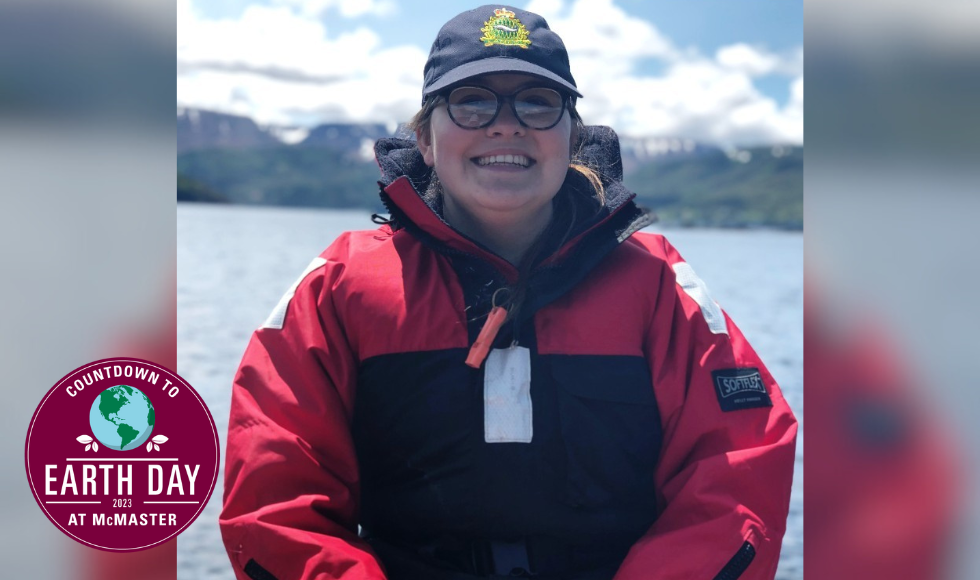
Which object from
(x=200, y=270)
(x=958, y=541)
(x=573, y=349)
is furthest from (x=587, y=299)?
(x=200, y=270)

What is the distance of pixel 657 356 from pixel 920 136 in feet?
2.28

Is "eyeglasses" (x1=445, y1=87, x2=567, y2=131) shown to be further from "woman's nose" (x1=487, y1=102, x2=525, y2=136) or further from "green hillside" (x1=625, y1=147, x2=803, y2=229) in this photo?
"green hillside" (x1=625, y1=147, x2=803, y2=229)

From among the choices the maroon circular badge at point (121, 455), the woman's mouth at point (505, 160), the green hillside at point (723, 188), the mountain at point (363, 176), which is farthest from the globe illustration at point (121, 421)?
the mountain at point (363, 176)

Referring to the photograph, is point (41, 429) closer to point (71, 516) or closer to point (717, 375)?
point (71, 516)

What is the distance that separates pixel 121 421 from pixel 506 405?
1084mm

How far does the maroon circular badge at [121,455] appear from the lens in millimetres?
2223

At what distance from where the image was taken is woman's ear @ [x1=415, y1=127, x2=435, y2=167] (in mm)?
2168

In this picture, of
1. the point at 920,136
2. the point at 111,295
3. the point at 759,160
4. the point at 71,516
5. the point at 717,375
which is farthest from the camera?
the point at 759,160

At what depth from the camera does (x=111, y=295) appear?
6.85 feet

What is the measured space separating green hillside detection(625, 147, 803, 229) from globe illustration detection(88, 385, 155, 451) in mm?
88714

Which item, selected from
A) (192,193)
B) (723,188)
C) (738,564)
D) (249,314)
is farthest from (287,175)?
(738,564)

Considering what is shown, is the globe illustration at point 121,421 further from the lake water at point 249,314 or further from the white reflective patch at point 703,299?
the white reflective patch at point 703,299

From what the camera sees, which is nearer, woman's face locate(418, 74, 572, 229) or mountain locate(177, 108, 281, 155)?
woman's face locate(418, 74, 572, 229)

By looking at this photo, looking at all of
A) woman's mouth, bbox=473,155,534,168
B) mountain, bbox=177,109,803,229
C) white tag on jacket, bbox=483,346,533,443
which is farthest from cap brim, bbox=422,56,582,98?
mountain, bbox=177,109,803,229
